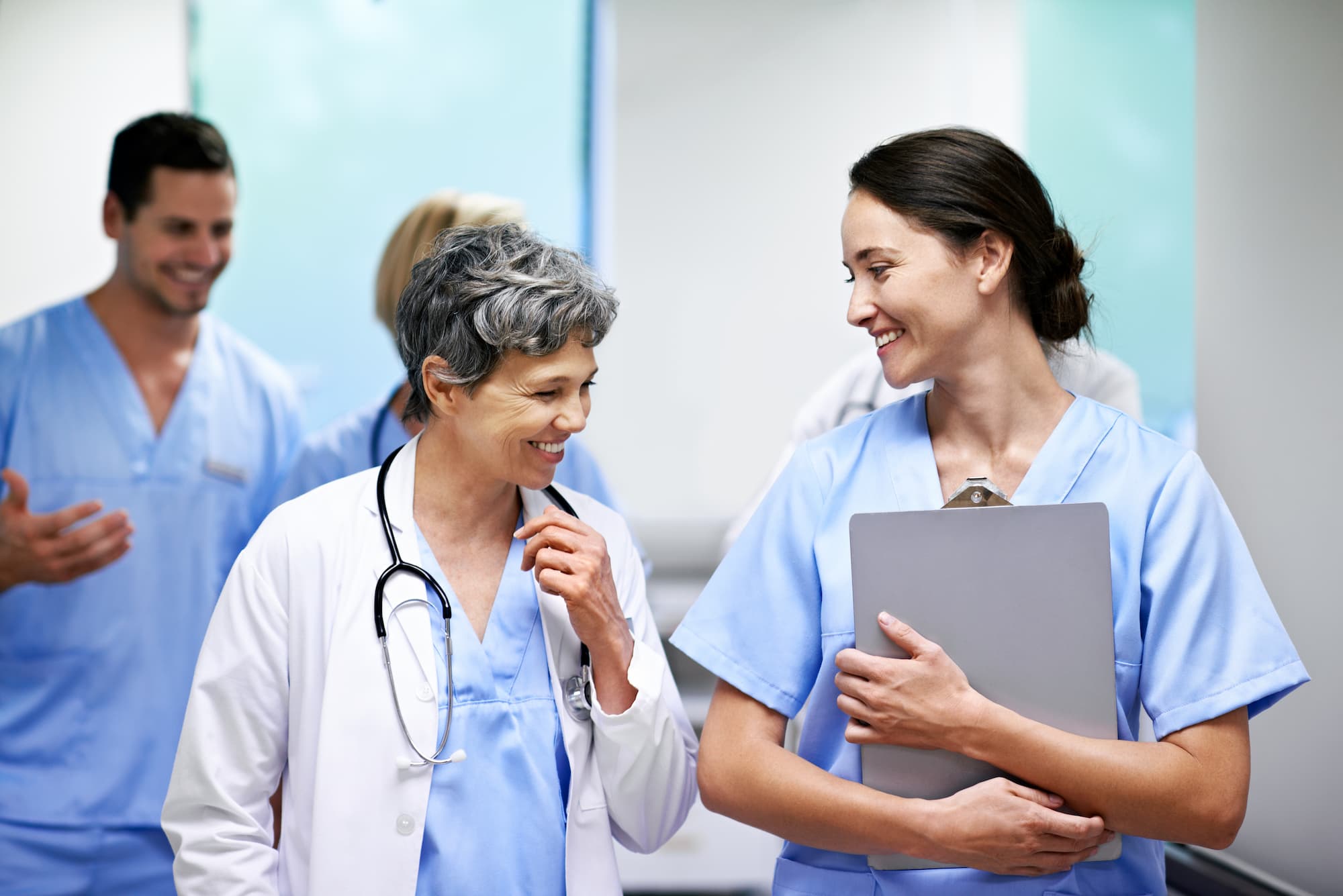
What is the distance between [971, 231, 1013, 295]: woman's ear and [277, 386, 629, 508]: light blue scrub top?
1.09m

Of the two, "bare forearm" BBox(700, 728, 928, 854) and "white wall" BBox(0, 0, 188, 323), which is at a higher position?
"white wall" BBox(0, 0, 188, 323)

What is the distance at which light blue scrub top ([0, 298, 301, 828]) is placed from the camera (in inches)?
85.0

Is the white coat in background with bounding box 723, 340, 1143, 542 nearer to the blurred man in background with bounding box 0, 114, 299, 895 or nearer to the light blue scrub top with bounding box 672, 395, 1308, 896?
the light blue scrub top with bounding box 672, 395, 1308, 896

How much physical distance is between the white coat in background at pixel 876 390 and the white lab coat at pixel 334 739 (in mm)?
879

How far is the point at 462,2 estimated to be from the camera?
3.14 metres

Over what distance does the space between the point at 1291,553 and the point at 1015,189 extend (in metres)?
1.07

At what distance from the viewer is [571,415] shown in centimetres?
133

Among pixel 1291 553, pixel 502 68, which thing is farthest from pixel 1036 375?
pixel 502 68

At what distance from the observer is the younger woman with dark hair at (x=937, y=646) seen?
1116 mm

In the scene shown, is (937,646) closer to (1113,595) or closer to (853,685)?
(853,685)

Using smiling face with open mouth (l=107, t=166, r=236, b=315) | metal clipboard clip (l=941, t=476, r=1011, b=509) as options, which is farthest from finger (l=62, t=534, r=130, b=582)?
metal clipboard clip (l=941, t=476, r=1011, b=509)

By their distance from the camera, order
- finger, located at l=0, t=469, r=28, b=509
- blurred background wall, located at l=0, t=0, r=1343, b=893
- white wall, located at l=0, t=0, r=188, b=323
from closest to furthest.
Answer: finger, located at l=0, t=469, r=28, b=509 → white wall, located at l=0, t=0, r=188, b=323 → blurred background wall, located at l=0, t=0, r=1343, b=893

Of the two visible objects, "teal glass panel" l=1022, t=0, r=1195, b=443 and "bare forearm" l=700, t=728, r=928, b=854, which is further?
"teal glass panel" l=1022, t=0, r=1195, b=443

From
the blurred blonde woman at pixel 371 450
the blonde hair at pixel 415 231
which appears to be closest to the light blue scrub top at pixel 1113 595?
the blurred blonde woman at pixel 371 450
